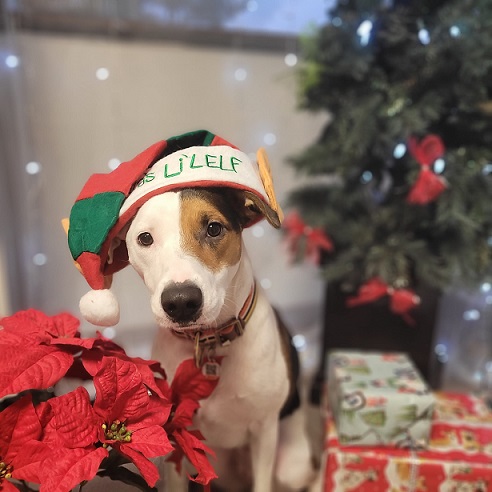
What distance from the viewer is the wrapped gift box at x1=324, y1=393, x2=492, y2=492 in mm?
1025

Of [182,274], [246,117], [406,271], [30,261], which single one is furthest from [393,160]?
[30,261]

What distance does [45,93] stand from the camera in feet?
5.04

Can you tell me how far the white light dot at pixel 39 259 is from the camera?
5.41 ft

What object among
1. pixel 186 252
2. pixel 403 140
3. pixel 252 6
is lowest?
pixel 186 252

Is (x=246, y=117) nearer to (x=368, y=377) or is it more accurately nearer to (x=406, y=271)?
(x=406, y=271)

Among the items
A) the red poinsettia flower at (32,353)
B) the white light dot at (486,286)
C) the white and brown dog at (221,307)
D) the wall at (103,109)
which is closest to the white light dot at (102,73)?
the wall at (103,109)

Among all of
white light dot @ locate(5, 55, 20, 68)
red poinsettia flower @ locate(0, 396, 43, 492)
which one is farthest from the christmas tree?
red poinsettia flower @ locate(0, 396, 43, 492)

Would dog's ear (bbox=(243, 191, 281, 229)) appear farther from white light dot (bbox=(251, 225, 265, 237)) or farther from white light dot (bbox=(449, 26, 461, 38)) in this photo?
white light dot (bbox=(251, 225, 265, 237))

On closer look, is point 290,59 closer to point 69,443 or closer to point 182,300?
point 182,300

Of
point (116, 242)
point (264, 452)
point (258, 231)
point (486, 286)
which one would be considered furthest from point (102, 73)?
point (486, 286)

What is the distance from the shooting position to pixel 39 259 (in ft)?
5.42

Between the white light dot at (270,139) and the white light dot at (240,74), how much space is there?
0.22 metres

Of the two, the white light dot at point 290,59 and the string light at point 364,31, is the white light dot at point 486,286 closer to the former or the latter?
the string light at point 364,31

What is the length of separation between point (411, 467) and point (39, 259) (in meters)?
1.33
